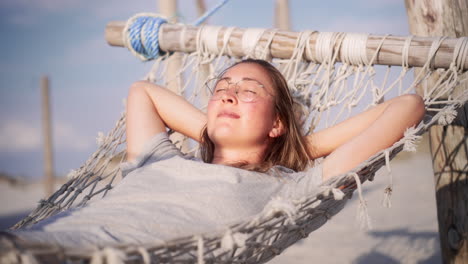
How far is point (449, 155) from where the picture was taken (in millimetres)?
1842

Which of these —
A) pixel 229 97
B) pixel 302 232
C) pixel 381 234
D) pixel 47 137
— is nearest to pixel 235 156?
pixel 229 97

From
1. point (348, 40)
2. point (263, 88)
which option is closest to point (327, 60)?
point (348, 40)

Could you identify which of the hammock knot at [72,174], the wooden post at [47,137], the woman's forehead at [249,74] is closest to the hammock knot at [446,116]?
the woman's forehead at [249,74]

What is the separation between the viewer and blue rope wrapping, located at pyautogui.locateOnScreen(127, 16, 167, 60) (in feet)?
7.20

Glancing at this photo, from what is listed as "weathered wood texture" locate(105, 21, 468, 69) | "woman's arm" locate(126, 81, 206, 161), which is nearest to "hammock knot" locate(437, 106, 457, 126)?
"weathered wood texture" locate(105, 21, 468, 69)

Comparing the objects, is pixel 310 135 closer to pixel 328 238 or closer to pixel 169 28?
pixel 169 28

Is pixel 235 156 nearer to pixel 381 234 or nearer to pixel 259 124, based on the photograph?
pixel 259 124

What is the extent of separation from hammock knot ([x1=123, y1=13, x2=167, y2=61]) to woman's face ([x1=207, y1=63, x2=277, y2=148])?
72 centimetres

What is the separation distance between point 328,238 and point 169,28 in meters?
1.83

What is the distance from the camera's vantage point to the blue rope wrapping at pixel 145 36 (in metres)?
2.19

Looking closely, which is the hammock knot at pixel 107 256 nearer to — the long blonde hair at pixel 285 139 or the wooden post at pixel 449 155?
the long blonde hair at pixel 285 139

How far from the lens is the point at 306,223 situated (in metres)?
1.33

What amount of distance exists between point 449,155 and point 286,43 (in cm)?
73

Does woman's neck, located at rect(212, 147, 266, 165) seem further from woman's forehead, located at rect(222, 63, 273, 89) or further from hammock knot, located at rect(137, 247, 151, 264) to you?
hammock knot, located at rect(137, 247, 151, 264)
